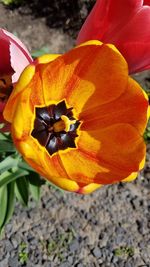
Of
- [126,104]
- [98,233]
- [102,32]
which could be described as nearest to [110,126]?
[126,104]

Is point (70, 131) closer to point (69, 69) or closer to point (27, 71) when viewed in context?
point (69, 69)

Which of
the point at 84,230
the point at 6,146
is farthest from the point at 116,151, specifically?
the point at 84,230

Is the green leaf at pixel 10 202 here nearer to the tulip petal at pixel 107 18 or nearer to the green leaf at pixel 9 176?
the green leaf at pixel 9 176

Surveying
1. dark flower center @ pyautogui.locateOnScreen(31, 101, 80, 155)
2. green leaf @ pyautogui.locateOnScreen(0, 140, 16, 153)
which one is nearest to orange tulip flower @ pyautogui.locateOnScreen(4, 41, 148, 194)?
dark flower center @ pyautogui.locateOnScreen(31, 101, 80, 155)

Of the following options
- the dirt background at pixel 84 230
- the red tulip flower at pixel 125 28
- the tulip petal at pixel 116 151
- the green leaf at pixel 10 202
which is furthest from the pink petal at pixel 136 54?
the dirt background at pixel 84 230

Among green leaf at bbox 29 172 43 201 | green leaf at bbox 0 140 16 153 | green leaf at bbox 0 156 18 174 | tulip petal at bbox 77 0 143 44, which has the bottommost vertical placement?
green leaf at bbox 29 172 43 201

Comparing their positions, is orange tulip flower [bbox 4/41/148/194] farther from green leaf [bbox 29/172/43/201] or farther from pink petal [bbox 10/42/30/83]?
green leaf [bbox 29/172/43/201]

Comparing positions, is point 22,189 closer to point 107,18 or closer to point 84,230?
point 84,230
